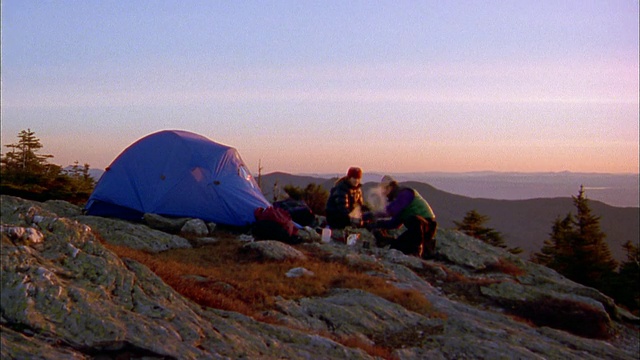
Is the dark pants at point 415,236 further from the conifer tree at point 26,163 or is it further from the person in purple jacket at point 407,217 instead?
the conifer tree at point 26,163

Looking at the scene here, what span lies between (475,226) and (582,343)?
97.7 feet

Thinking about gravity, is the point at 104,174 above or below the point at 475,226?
above

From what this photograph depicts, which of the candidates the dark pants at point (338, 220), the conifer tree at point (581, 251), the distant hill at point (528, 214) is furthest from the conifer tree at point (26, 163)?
the distant hill at point (528, 214)

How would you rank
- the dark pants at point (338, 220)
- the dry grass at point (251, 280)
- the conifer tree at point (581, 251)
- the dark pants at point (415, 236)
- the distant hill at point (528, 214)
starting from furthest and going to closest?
the distant hill at point (528, 214) < the conifer tree at point (581, 251) < the dark pants at point (338, 220) < the dark pants at point (415, 236) < the dry grass at point (251, 280)

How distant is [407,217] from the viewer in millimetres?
17328

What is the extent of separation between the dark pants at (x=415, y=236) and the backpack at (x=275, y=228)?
2910 mm

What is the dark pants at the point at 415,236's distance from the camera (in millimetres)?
17266

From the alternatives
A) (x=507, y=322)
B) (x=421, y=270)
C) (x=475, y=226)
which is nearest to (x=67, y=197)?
(x=421, y=270)

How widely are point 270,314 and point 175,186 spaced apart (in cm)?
1122

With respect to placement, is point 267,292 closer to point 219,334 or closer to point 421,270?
point 219,334

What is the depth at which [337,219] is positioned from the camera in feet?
62.6

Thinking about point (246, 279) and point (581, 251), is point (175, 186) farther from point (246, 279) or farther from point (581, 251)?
point (581, 251)

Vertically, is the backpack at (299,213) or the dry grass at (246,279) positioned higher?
the backpack at (299,213)

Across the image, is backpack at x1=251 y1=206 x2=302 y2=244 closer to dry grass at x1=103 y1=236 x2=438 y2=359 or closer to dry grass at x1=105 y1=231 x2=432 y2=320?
dry grass at x1=103 y1=236 x2=438 y2=359
